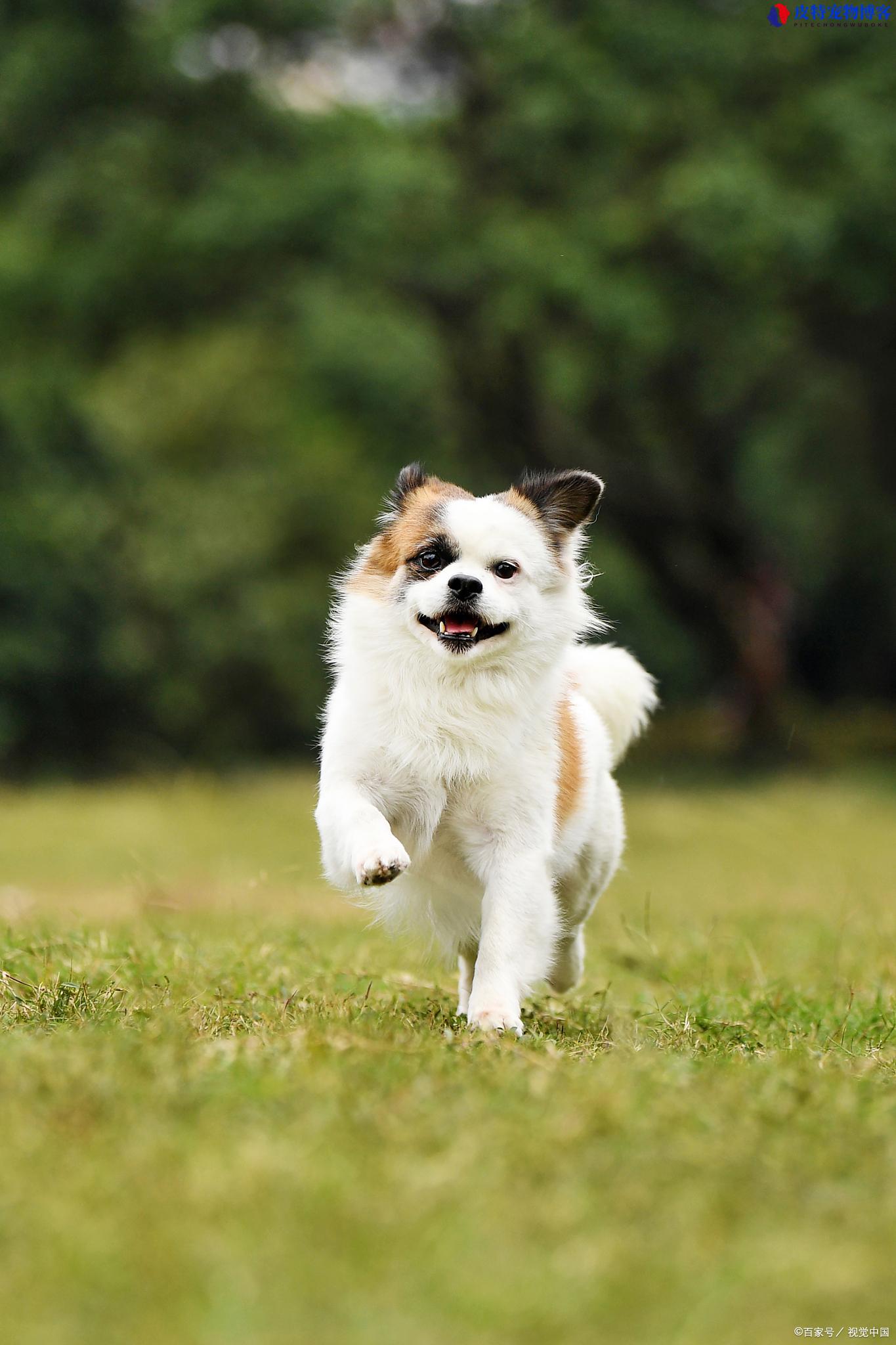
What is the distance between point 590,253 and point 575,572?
15390 mm

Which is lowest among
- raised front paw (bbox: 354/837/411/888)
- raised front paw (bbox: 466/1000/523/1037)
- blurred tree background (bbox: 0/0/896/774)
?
raised front paw (bbox: 466/1000/523/1037)

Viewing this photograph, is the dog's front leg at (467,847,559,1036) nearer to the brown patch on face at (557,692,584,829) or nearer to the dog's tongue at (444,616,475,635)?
the brown patch on face at (557,692,584,829)

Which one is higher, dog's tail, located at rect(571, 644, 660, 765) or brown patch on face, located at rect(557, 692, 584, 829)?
dog's tail, located at rect(571, 644, 660, 765)

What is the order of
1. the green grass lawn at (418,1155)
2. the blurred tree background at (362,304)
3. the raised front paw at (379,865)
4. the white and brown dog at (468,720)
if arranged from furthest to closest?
the blurred tree background at (362,304) → the white and brown dog at (468,720) → the raised front paw at (379,865) → the green grass lawn at (418,1155)

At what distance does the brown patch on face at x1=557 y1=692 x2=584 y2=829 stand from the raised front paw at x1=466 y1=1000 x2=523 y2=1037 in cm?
77

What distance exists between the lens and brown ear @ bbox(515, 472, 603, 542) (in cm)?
499

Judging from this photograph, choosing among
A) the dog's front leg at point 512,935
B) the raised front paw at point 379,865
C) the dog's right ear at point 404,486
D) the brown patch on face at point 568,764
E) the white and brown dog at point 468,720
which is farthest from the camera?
the dog's right ear at point 404,486

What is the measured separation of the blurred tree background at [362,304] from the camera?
60.7 ft

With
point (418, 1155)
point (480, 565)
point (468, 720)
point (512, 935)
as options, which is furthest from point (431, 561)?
point (418, 1155)

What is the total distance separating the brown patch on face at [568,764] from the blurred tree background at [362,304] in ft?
45.0

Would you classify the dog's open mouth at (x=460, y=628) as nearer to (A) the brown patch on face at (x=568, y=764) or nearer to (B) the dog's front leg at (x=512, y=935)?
(A) the brown patch on face at (x=568, y=764)
